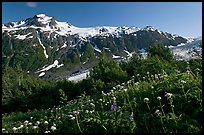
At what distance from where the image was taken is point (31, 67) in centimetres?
18762

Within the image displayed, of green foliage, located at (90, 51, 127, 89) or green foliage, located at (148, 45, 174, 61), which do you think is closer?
green foliage, located at (90, 51, 127, 89)

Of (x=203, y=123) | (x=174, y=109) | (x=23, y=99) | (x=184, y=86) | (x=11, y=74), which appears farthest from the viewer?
(x=11, y=74)

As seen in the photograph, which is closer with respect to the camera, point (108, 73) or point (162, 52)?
point (108, 73)

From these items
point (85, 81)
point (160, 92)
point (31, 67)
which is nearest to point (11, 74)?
point (85, 81)

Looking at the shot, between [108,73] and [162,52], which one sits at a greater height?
[162,52]

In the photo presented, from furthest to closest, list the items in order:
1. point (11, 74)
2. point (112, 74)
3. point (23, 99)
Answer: point (11, 74)
point (23, 99)
point (112, 74)

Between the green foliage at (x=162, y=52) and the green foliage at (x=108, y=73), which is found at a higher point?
the green foliage at (x=162, y=52)

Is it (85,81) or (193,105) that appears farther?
(85,81)

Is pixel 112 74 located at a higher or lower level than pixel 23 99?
higher

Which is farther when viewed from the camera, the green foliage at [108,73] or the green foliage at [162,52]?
the green foliage at [162,52]

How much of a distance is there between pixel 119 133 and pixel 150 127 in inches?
19.8

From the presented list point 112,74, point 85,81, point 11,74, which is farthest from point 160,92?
point 11,74

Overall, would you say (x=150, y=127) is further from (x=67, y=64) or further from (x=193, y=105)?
(x=67, y=64)

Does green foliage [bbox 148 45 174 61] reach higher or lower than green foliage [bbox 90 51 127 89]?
higher
